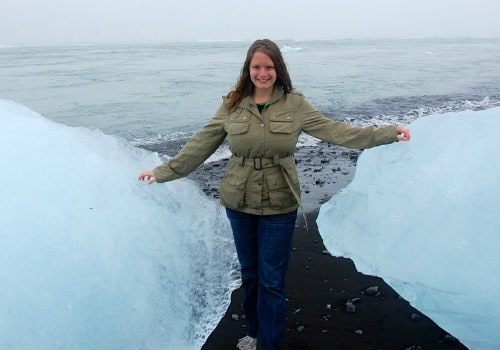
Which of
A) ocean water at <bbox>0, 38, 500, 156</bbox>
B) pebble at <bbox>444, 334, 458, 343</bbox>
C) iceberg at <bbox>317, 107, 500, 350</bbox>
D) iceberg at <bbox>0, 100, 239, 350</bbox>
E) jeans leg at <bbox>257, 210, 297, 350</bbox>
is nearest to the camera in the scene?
iceberg at <bbox>0, 100, 239, 350</bbox>

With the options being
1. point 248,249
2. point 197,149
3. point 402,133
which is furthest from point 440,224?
Answer: point 197,149

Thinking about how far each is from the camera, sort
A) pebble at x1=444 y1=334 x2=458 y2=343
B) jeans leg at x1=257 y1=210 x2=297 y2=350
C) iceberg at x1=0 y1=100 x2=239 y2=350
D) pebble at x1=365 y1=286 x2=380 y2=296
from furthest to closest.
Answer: pebble at x1=365 y1=286 x2=380 y2=296, pebble at x1=444 y1=334 x2=458 y2=343, jeans leg at x1=257 y1=210 x2=297 y2=350, iceberg at x1=0 y1=100 x2=239 y2=350

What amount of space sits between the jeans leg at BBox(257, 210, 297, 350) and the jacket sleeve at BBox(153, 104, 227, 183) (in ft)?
1.91

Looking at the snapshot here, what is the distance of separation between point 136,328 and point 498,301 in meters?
2.31

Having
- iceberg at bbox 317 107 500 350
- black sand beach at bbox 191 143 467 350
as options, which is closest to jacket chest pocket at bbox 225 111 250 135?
iceberg at bbox 317 107 500 350

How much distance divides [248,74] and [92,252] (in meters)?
1.50

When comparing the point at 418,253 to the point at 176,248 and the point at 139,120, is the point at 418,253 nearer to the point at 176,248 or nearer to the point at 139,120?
the point at 176,248

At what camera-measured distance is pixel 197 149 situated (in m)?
3.20

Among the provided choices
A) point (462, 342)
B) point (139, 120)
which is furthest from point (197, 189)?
point (139, 120)

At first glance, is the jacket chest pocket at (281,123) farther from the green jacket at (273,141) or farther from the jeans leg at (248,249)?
the jeans leg at (248,249)

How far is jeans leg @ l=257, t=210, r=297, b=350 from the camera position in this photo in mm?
3061

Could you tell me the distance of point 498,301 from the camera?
307 cm

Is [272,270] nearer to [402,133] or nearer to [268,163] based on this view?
[268,163]

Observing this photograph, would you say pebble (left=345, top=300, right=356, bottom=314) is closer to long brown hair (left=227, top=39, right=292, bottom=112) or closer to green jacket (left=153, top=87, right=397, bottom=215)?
green jacket (left=153, top=87, right=397, bottom=215)
